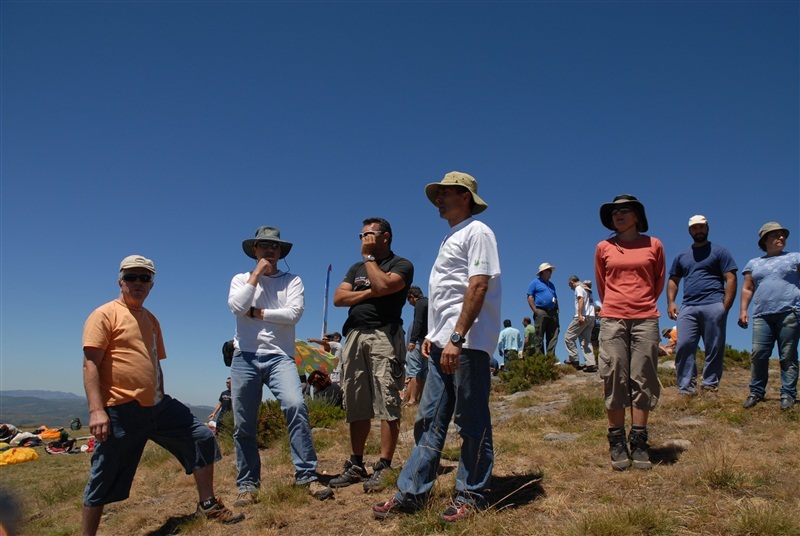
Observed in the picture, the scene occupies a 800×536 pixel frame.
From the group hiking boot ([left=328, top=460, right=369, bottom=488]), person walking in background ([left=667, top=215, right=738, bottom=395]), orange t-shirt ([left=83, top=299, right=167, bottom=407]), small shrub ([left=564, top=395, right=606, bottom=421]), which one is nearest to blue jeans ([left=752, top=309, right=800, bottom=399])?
person walking in background ([left=667, top=215, right=738, bottom=395])

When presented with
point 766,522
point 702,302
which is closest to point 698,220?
point 702,302

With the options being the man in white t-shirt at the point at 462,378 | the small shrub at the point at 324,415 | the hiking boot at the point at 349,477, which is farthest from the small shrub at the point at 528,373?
the man in white t-shirt at the point at 462,378

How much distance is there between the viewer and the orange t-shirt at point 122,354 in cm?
421

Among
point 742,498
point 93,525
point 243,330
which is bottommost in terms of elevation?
point 93,525

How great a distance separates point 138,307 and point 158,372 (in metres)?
0.56

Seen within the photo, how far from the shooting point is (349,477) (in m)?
4.84

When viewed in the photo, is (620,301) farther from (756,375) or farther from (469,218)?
(756,375)

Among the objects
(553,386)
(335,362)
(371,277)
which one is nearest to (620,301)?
(371,277)

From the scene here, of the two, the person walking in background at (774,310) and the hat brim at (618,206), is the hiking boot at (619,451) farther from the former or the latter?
the person walking in background at (774,310)

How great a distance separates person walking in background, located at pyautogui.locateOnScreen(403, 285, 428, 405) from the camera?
932 cm

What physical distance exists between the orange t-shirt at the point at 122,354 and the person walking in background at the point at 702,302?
601cm

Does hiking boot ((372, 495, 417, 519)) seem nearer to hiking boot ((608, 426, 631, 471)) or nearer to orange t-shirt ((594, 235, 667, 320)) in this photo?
hiking boot ((608, 426, 631, 471))

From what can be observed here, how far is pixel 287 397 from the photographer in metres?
4.79

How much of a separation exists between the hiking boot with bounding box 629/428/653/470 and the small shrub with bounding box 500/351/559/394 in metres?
6.17
